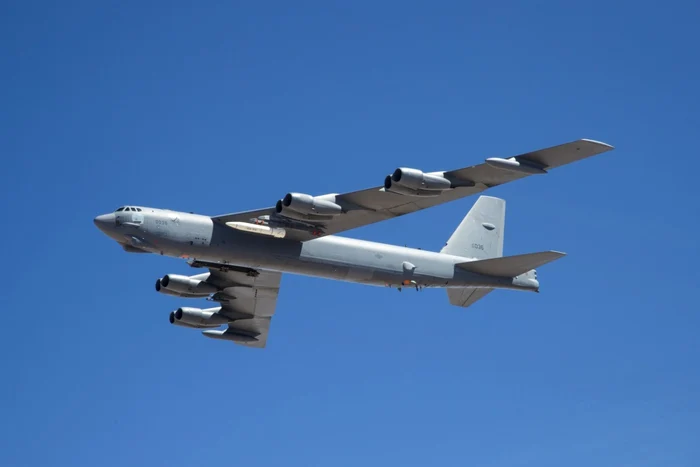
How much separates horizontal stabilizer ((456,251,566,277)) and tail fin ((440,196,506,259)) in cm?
281

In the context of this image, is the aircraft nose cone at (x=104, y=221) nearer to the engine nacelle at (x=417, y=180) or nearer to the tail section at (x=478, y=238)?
the engine nacelle at (x=417, y=180)

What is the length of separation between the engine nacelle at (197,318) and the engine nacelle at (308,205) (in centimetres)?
1107

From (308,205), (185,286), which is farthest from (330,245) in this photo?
(185,286)

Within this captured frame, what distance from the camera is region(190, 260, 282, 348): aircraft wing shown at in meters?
50.5

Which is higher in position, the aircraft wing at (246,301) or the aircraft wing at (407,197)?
the aircraft wing at (407,197)

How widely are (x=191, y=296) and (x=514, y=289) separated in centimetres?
1535

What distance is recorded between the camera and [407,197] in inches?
1721

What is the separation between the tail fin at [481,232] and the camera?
51.3 meters

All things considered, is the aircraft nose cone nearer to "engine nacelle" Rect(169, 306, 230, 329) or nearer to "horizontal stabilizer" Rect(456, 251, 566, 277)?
"engine nacelle" Rect(169, 306, 230, 329)

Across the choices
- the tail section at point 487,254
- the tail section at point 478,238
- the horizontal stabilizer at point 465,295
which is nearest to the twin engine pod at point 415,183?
the tail section at point 487,254

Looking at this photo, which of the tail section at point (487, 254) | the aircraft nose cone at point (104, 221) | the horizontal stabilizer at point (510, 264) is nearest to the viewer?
the aircraft nose cone at point (104, 221)

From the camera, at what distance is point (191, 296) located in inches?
1981

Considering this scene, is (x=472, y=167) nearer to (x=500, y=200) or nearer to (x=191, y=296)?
(x=500, y=200)

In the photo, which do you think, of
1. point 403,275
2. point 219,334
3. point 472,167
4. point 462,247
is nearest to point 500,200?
point 462,247
